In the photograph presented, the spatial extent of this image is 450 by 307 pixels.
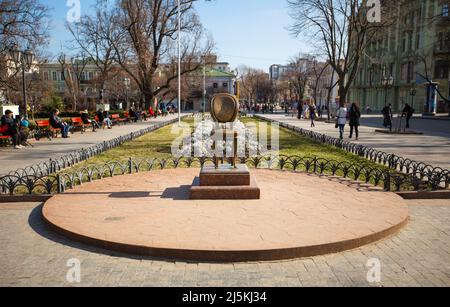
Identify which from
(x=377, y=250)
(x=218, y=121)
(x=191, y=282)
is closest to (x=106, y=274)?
A: (x=191, y=282)

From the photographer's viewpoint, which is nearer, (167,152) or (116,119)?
(167,152)

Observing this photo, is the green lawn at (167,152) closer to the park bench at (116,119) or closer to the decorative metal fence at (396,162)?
the decorative metal fence at (396,162)

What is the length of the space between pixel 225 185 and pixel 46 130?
15.1m

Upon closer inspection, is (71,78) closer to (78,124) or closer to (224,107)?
(78,124)

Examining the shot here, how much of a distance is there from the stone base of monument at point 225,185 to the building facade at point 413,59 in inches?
1606

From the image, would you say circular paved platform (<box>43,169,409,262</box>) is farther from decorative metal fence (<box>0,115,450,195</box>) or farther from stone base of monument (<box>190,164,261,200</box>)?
decorative metal fence (<box>0,115,450,195</box>)

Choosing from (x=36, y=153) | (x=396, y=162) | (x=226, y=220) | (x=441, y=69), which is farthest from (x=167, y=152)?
(x=441, y=69)

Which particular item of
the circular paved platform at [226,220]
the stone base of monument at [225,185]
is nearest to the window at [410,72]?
the circular paved platform at [226,220]

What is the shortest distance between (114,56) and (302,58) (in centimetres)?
3595

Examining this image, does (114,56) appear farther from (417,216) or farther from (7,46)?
→ (417,216)


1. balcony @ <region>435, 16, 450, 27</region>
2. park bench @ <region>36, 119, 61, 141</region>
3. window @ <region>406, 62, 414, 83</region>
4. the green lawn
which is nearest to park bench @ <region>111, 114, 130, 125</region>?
park bench @ <region>36, 119, 61, 141</region>

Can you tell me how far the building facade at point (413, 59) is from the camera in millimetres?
49688

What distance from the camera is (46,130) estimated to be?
19.6m

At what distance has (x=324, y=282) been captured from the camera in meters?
4.32
